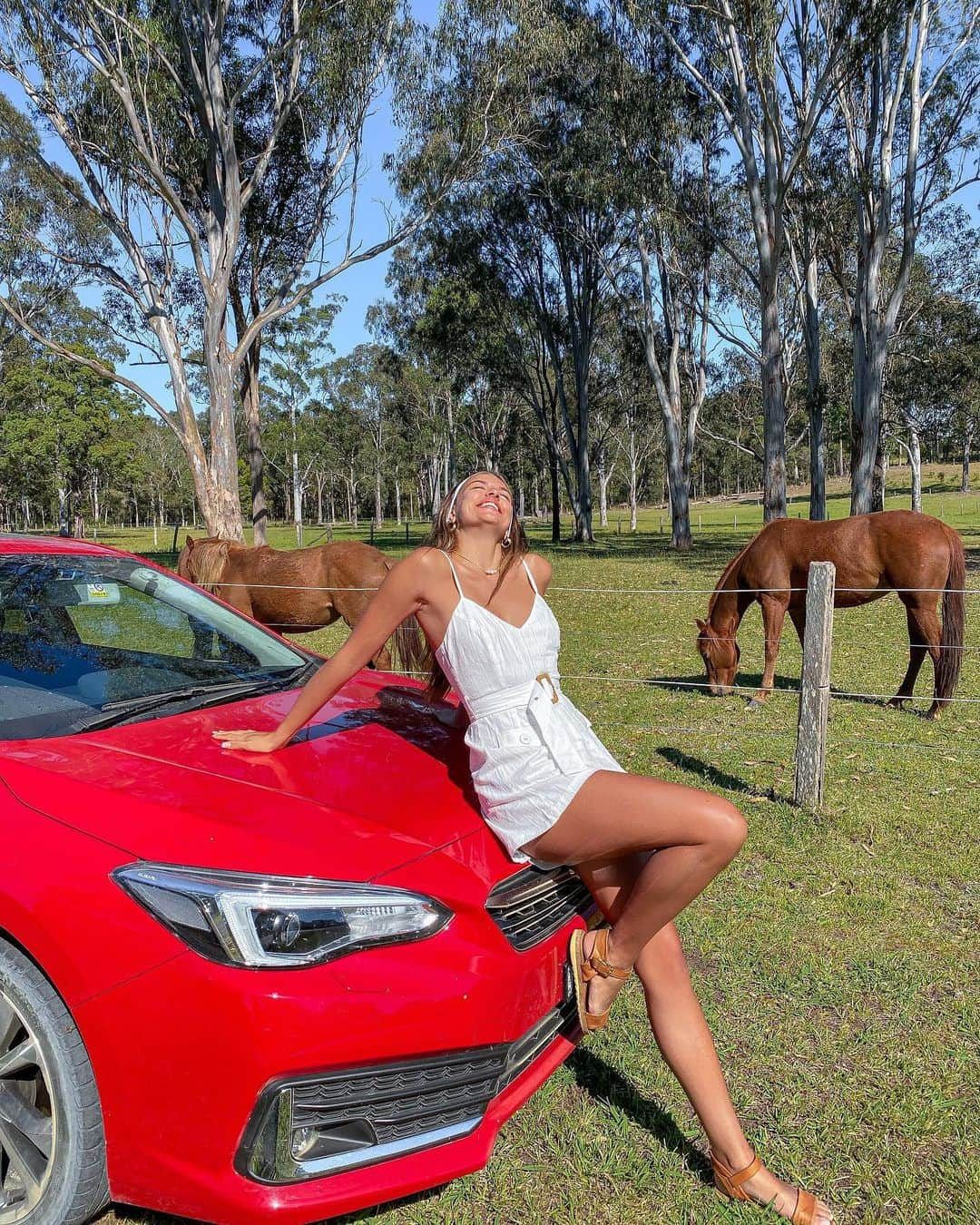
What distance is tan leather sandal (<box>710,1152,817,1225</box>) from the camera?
2.15 meters

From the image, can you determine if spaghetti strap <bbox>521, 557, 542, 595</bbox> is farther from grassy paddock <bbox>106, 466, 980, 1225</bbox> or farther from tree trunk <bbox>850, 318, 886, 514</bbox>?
tree trunk <bbox>850, 318, 886, 514</bbox>

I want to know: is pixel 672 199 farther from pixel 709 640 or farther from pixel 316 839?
pixel 316 839

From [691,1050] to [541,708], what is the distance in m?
0.95

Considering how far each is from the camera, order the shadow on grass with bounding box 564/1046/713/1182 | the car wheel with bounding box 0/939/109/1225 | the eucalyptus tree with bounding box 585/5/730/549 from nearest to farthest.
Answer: the car wheel with bounding box 0/939/109/1225 → the shadow on grass with bounding box 564/1046/713/1182 → the eucalyptus tree with bounding box 585/5/730/549

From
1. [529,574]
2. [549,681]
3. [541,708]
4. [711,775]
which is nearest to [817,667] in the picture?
[711,775]

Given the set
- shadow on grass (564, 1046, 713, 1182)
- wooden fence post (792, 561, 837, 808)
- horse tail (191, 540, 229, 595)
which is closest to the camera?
shadow on grass (564, 1046, 713, 1182)

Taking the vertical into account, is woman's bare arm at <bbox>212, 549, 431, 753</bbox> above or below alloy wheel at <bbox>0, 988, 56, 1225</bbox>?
above

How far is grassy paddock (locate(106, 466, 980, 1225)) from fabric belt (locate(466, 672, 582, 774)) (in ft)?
3.69

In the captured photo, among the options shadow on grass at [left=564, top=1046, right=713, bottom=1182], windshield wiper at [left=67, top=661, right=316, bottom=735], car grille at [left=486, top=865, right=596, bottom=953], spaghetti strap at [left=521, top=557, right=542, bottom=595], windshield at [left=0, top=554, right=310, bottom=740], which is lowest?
shadow on grass at [left=564, top=1046, right=713, bottom=1182]

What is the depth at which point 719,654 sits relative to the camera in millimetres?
7957

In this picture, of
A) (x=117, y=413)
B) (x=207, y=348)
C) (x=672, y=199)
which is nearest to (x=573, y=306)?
(x=672, y=199)

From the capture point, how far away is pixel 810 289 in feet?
84.4

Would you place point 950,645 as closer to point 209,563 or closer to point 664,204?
point 209,563

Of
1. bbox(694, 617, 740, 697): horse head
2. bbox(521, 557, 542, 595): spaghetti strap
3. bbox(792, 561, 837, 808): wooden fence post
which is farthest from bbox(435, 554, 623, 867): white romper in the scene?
bbox(694, 617, 740, 697): horse head
